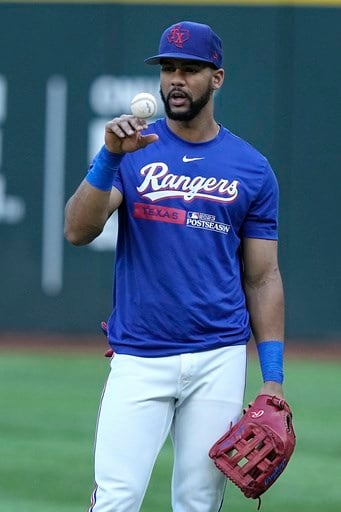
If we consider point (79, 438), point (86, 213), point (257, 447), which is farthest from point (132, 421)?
point (79, 438)

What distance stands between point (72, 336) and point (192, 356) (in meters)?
8.65

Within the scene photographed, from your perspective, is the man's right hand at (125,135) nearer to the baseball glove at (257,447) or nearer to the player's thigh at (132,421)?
the player's thigh at (132,421)

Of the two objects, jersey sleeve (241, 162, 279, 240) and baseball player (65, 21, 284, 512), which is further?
jersey sleeve (241, 162, 279, 240)

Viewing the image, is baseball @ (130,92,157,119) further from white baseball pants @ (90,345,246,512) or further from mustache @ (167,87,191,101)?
white baseball pants @ (90,345,246,512)

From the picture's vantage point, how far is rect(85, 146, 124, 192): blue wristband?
444 cm

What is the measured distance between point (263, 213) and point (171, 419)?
84 centimetres

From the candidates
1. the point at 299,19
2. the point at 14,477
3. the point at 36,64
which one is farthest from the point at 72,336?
the point at 14,477

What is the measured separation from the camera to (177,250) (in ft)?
15.4

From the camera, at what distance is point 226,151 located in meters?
4.86

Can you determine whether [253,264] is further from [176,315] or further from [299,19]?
[299,19]

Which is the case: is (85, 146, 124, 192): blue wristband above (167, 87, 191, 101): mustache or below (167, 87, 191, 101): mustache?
below

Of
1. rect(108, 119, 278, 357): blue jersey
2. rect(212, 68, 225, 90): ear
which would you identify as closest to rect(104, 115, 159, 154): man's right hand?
rect(108, 119, 278, 357): blue jersey

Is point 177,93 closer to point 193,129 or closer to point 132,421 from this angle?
point 193,129

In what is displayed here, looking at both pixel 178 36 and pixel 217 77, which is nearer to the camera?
pixel 178 36
